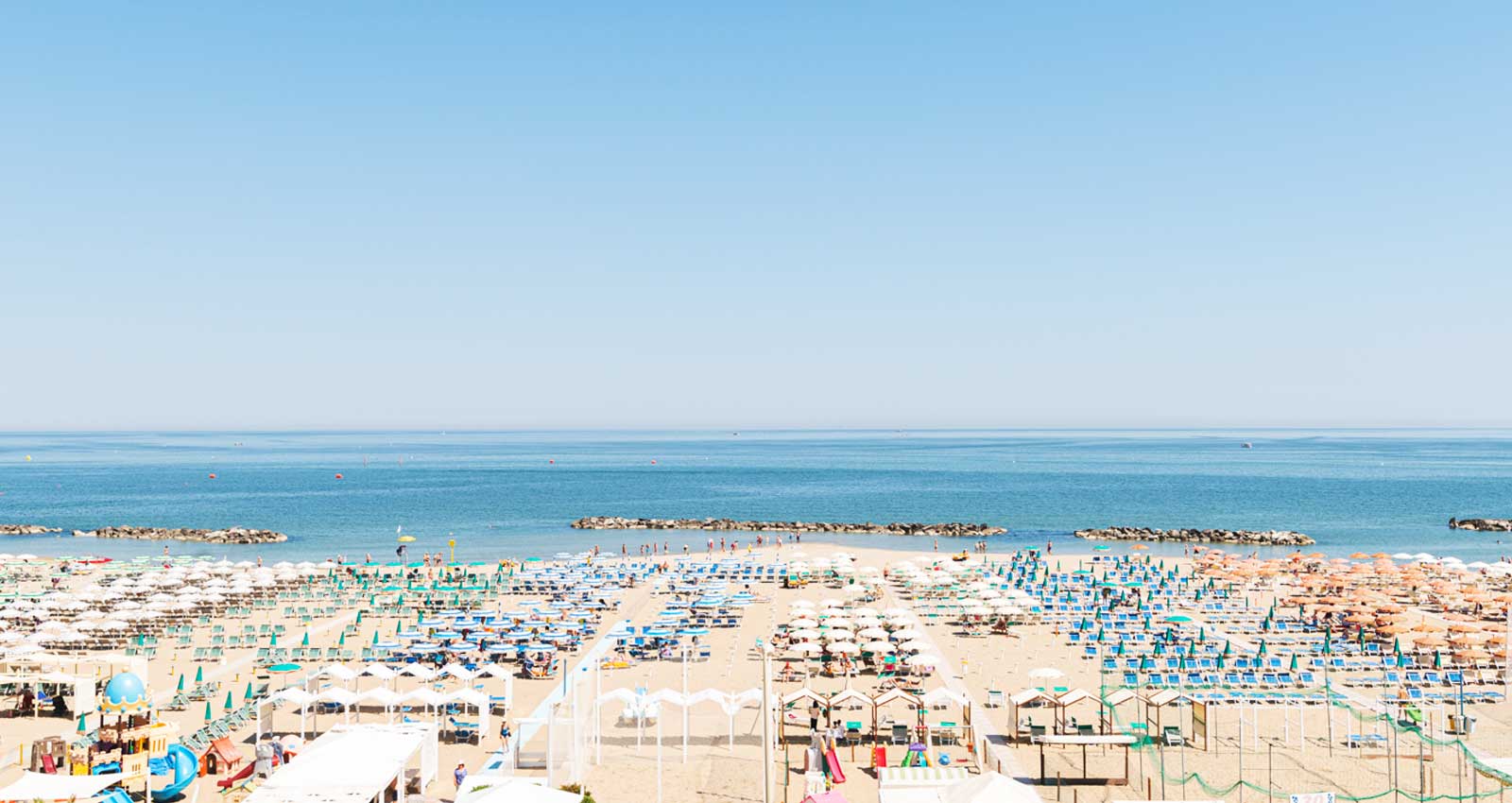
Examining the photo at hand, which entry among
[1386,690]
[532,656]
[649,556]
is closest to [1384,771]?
[1386,690]

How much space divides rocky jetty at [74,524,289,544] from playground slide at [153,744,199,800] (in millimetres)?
58144

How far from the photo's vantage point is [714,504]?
343 feet

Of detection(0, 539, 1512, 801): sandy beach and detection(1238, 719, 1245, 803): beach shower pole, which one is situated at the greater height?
detection(1238, 719, 1245, 803): beach shower pole

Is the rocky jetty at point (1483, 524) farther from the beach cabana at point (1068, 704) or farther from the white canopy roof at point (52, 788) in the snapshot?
the white canopy roof at point (52, 788)

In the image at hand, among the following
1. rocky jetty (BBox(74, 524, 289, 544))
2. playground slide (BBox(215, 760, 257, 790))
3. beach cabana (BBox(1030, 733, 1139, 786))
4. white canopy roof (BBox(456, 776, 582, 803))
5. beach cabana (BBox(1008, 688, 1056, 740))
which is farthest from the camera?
rocky jetty (BBox(74, 524, 289, 544))

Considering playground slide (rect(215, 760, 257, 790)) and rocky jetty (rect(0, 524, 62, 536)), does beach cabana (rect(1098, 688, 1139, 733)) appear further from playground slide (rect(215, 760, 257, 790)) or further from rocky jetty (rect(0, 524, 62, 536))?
rocky jetty (rect(0, 524, 62, 536))

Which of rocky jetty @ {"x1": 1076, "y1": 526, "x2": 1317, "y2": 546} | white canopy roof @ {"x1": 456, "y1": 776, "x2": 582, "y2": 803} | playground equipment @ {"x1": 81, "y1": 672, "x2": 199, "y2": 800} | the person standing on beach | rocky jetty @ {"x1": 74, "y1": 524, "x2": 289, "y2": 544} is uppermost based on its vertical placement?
white canopy roof @ {"x1": 456, "y1": 776, "x2": 582, "y2": 803}

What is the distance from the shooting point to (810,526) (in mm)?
80688

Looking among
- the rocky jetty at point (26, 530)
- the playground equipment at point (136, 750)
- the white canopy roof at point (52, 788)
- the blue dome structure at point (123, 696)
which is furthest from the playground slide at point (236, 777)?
the rocky jetty at point (26, 530)

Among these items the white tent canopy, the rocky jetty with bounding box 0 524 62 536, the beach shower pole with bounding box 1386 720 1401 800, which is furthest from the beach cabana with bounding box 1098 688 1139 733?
the rocky jetty with bounding box 0 524 62 536

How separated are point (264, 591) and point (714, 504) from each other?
62078mm

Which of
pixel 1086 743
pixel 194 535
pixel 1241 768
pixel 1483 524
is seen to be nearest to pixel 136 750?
pixel 1086 743

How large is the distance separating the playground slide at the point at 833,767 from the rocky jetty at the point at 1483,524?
77.0 metres

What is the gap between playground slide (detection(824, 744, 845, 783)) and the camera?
65.0 ft
